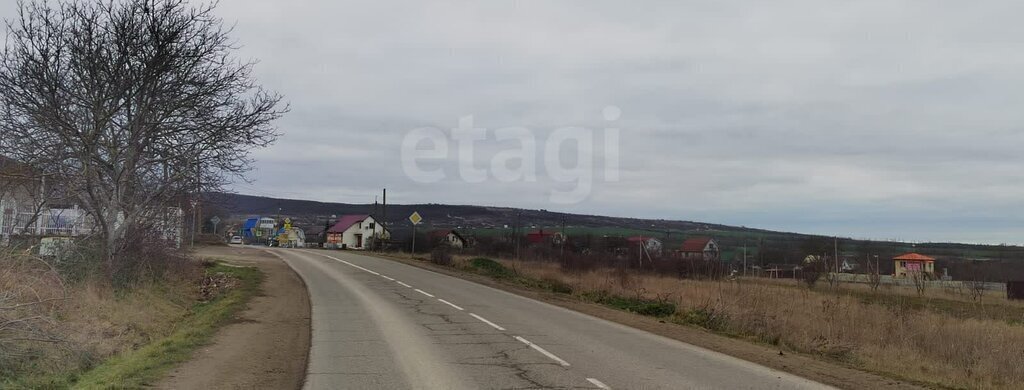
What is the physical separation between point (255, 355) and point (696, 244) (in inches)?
2476

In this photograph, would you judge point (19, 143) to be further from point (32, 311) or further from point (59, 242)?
point (32, 311)

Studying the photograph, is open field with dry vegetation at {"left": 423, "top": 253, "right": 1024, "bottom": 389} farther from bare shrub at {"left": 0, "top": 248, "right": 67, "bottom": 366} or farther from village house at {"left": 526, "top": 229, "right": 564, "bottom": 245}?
village house at {"left": 526, "top": 229, "right": 564, "bottom": 245}

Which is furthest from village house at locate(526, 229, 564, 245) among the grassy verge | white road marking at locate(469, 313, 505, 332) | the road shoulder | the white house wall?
white road marking at locate(469, 313, 505, 332)

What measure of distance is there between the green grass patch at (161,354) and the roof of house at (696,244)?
52.3 meters

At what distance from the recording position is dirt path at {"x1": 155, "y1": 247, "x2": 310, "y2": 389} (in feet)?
28.6

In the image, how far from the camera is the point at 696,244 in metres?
69.6

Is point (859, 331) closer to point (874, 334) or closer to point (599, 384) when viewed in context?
point (874, 334)

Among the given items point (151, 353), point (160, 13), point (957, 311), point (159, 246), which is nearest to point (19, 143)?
point (160, 13)

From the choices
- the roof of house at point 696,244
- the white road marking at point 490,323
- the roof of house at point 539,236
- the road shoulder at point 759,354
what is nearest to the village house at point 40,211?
the white road marking at point 490,323

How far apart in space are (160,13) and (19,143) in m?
4.67

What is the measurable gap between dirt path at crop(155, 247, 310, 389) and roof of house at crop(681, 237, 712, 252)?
5258cm

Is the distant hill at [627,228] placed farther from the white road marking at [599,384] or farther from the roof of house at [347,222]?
the white road marking at [599,384]

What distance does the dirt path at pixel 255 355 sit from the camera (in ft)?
28.6

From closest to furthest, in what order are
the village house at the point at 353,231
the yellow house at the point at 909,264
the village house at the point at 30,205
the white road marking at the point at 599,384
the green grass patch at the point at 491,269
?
1. the white road marking at the point at 599,384
2. the village house at the point at 30,205
3. the green grass patch at the point at 491,269
4. the yellow house at the point at 909,264
5. the village house at the point at 353,231
